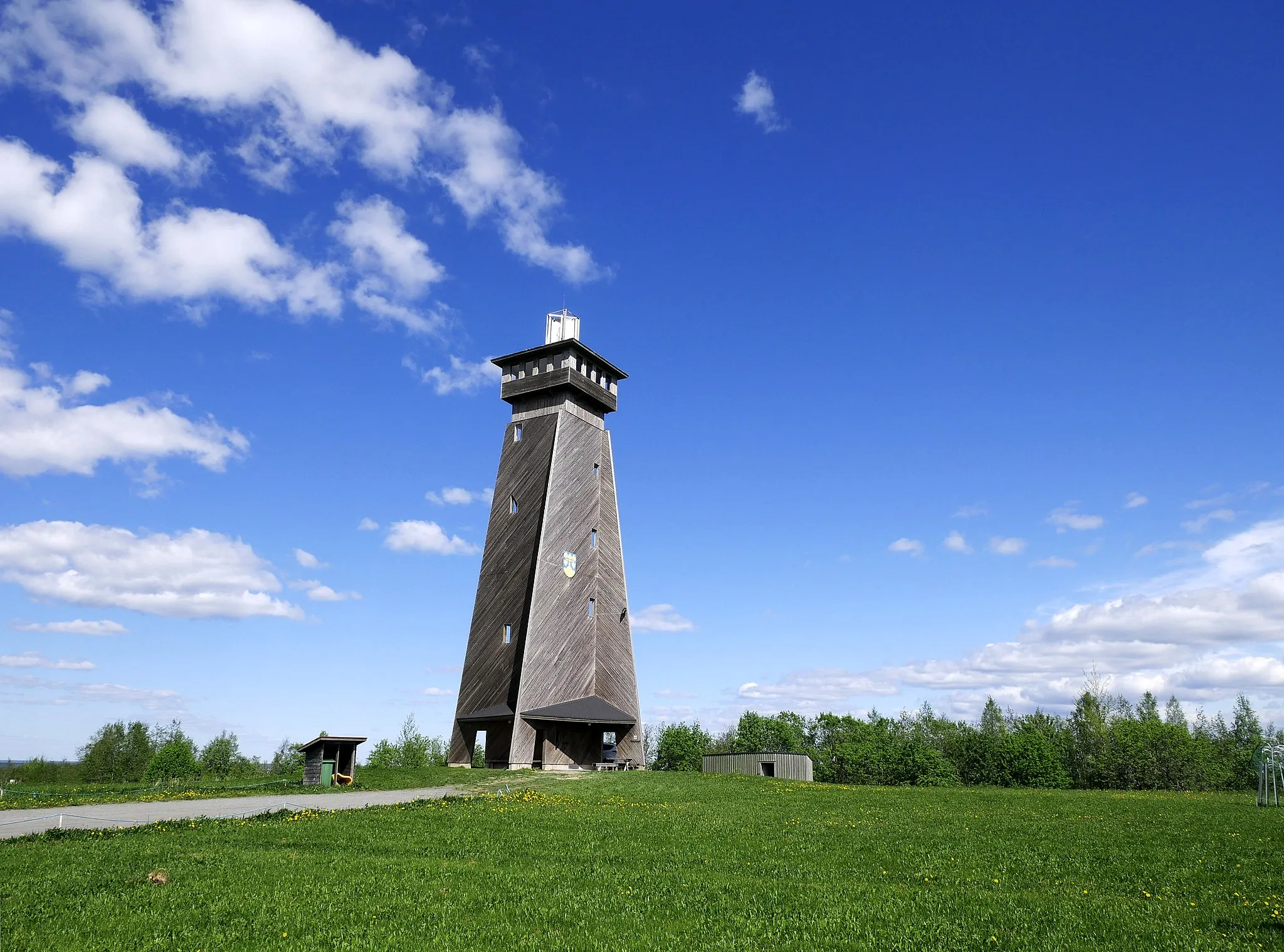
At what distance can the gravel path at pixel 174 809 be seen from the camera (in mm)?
20234

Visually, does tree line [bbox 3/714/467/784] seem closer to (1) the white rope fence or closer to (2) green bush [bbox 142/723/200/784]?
(2) green bush [bbox 142/723/200/784]

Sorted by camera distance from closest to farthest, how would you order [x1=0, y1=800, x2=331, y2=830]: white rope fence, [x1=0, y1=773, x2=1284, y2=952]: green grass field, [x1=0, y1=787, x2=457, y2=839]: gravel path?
[x1=0, y1=773, x2=1284, y2=952]: green grass field → [x1=0, y1=787, x2=457, y2=839]: gravel path → [x1=0, y1=800, x2=331, y2=830]: white rope fence

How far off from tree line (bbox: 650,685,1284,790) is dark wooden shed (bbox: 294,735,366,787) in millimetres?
35558

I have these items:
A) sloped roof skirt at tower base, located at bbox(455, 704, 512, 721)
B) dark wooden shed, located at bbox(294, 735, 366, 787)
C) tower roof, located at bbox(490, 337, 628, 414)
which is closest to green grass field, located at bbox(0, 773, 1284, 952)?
dark wooden shed, located at bbox(294, 735, 366, 787)

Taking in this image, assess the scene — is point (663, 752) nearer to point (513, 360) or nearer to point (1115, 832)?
point (513, 360)

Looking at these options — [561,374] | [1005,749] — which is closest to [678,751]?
[1005,749]

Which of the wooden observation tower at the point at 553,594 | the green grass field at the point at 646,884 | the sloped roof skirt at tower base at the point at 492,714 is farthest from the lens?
the wooden observation tower at the point at 553,594

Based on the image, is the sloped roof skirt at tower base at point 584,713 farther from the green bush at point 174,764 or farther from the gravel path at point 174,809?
the green bush at point 174,764

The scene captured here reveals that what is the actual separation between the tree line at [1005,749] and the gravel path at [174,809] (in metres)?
40.6

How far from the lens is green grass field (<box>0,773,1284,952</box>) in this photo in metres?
10.3

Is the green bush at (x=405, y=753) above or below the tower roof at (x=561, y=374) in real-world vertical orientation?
below

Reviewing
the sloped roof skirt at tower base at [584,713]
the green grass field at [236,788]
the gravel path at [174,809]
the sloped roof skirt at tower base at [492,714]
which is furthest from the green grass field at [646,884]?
the sloped roof skirt at tower base at [492,714]

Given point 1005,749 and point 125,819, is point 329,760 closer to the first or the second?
point 125,819

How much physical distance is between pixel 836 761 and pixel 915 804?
63122mm
